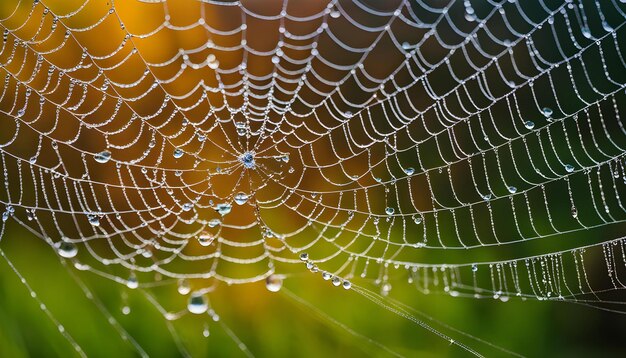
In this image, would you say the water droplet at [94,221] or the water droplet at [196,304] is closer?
the water droplet at [196,304]

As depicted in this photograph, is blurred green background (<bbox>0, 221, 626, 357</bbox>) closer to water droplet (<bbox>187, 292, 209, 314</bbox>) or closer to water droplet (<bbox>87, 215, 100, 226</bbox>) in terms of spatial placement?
water droplet (<bbox>87, 215, 100, 226</bbox>)

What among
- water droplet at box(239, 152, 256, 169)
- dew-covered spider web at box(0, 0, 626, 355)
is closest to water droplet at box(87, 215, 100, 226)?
dew-covered spider web at box(0, 0, 626, 355)

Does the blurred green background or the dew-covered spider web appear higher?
the dew-covered spider web

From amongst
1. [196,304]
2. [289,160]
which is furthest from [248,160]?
[196,304]

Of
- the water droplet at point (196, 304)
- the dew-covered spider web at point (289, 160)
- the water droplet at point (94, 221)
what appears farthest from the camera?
the dew-covered spider web at point (289, 160)

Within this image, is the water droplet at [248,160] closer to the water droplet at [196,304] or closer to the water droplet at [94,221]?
the water droplet at [94,221]

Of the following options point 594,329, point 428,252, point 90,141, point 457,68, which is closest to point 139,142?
point 90,141

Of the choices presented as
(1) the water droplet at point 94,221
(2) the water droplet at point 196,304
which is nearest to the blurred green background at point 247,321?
(1) the water droplet at point 94,221

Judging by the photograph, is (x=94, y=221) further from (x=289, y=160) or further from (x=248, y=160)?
(x=289, y=160)
